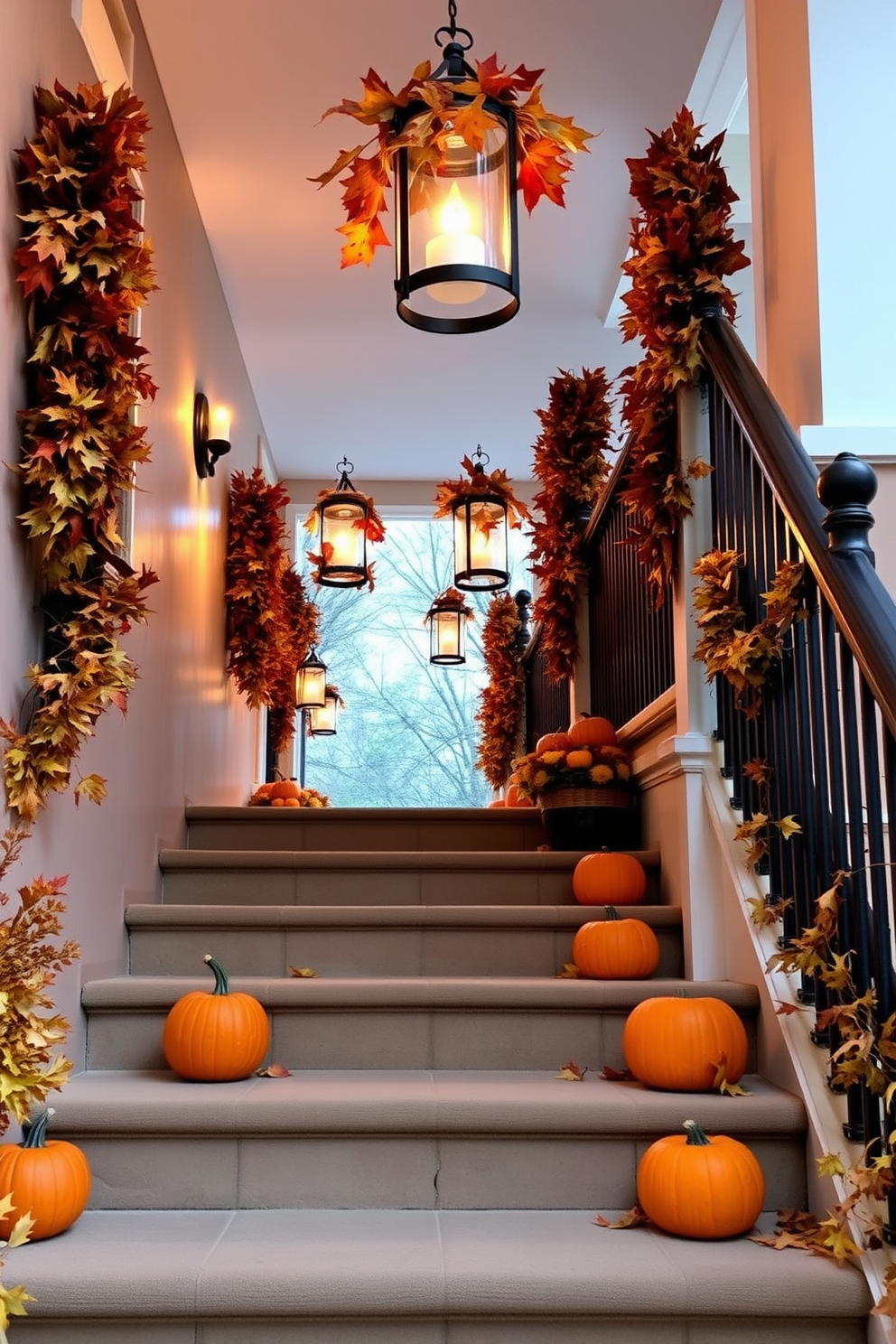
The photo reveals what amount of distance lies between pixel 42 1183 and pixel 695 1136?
1066 millimetres

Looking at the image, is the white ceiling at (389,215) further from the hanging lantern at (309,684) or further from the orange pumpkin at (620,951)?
the orange pumpkin at (620,951)

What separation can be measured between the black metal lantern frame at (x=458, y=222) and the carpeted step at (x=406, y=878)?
167 centimetres

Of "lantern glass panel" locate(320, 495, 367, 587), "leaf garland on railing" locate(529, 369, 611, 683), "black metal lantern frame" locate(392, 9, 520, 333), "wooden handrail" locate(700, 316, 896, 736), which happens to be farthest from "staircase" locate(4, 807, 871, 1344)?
"lantern glass panel" locate(320, 495, 367, 587)

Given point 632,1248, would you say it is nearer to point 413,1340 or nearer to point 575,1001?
point 413,1340

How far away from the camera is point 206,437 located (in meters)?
5.23

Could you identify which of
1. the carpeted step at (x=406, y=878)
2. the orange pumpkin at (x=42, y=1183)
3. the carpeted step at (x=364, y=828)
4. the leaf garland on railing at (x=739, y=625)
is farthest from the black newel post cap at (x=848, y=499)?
the carpeted step at (x=364, y=828)

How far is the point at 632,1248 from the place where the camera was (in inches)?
79.5

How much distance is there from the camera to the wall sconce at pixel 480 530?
19.4 feet

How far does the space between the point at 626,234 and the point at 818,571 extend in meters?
4.01

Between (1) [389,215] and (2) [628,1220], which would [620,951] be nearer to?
(2) [628,1220]

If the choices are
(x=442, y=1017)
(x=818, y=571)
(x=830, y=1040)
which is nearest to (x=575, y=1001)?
(x=442, y=1017)

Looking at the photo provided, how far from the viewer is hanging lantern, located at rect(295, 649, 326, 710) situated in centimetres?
834

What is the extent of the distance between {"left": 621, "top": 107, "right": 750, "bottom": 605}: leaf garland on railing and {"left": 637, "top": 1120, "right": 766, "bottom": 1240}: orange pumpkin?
1635 mm

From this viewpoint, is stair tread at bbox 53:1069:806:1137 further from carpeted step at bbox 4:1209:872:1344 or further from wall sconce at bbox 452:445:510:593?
wall sconce at bbox 452:445:510:593
